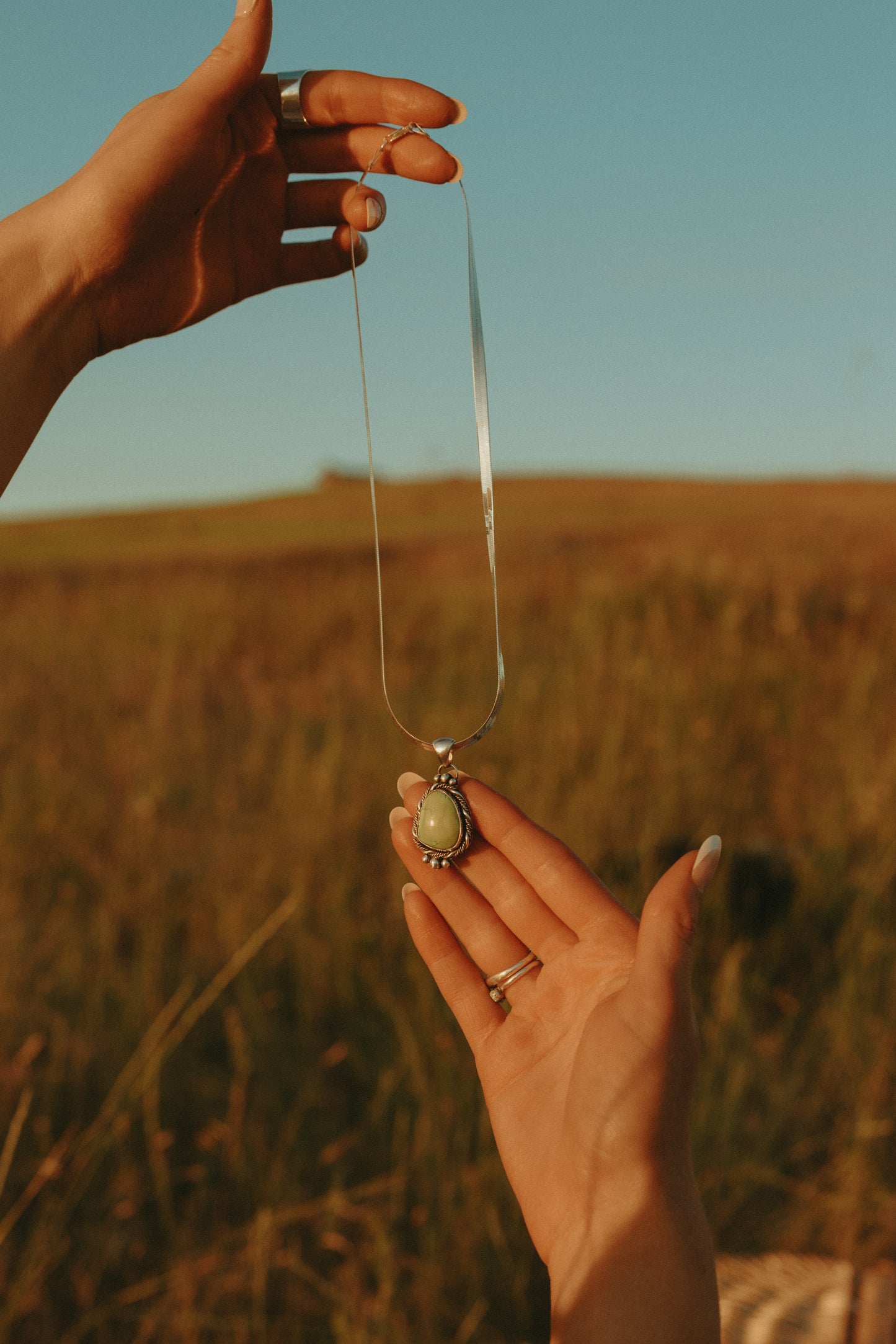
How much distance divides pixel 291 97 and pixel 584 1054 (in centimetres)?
186

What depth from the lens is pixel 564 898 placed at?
1.62 meters

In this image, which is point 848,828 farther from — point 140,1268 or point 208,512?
point 208,512

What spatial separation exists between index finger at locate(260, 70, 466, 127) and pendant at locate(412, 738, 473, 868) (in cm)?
125

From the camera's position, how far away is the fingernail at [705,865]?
1373mm

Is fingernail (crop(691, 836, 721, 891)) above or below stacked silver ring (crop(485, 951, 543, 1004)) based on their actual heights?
above

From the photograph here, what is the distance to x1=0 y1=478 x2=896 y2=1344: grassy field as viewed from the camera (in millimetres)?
2221

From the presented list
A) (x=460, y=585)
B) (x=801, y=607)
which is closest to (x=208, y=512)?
(x=460, y=585)

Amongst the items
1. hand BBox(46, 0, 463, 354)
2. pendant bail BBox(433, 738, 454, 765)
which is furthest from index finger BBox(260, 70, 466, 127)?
pendant bail BBox(433, 738, 454, 765)

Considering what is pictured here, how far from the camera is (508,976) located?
1684 mm

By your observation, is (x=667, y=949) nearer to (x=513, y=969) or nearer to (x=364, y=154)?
(x=513, y=969)

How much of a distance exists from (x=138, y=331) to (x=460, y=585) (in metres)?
5.96

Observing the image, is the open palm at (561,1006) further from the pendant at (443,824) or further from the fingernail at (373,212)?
the fingernail at (373,212)

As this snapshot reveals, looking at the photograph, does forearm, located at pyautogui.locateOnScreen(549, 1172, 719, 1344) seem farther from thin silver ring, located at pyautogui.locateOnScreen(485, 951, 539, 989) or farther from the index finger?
the index finger

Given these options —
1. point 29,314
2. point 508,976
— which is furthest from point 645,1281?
point 29,314
